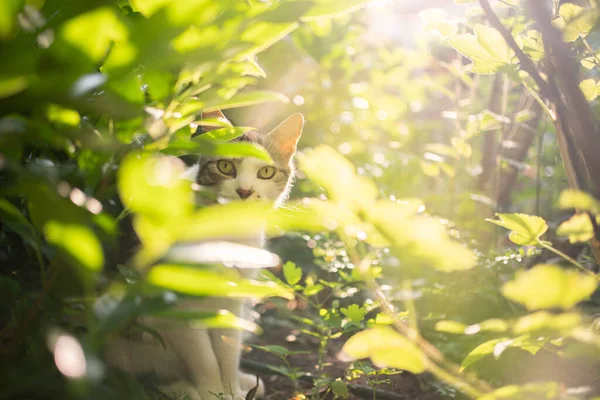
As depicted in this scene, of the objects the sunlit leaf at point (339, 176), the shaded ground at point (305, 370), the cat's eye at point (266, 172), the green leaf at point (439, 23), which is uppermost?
the sunlit leaf at point (339, 176)

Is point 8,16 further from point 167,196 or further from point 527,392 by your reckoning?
point 527,392

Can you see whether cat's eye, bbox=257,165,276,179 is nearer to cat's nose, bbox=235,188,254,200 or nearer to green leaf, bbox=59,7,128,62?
cat's nose, bbox=235,188,254,200

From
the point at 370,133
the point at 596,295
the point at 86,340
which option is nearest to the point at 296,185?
the point at 370,133

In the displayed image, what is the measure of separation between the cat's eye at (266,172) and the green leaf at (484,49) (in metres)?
1.35

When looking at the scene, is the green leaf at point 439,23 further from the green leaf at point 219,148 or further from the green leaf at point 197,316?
the green leaf at point 197,316

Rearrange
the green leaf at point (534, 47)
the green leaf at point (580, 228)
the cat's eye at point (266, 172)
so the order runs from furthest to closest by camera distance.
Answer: the cat's eye at point (266, 172)
the green leaf at point (534, 47)
the green leaf at point (580, 228)

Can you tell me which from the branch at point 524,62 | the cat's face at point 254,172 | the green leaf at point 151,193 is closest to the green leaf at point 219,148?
the green leaf at point 151,193

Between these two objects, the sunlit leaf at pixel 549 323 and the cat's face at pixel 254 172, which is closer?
the sunlit leaf at pixel 549 323

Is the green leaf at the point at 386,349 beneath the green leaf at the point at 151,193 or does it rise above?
beneath

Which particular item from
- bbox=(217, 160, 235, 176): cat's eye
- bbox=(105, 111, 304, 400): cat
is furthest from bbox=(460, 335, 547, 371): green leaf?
bbox=(217, 160, 235, 176): cat's eye

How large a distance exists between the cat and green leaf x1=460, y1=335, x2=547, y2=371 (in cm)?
56

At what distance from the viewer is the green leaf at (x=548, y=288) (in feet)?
1.08

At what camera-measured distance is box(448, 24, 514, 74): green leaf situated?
0.74 metres

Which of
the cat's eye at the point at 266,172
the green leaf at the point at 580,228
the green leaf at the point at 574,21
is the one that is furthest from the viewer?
the cat's eye at the point at 266,172
